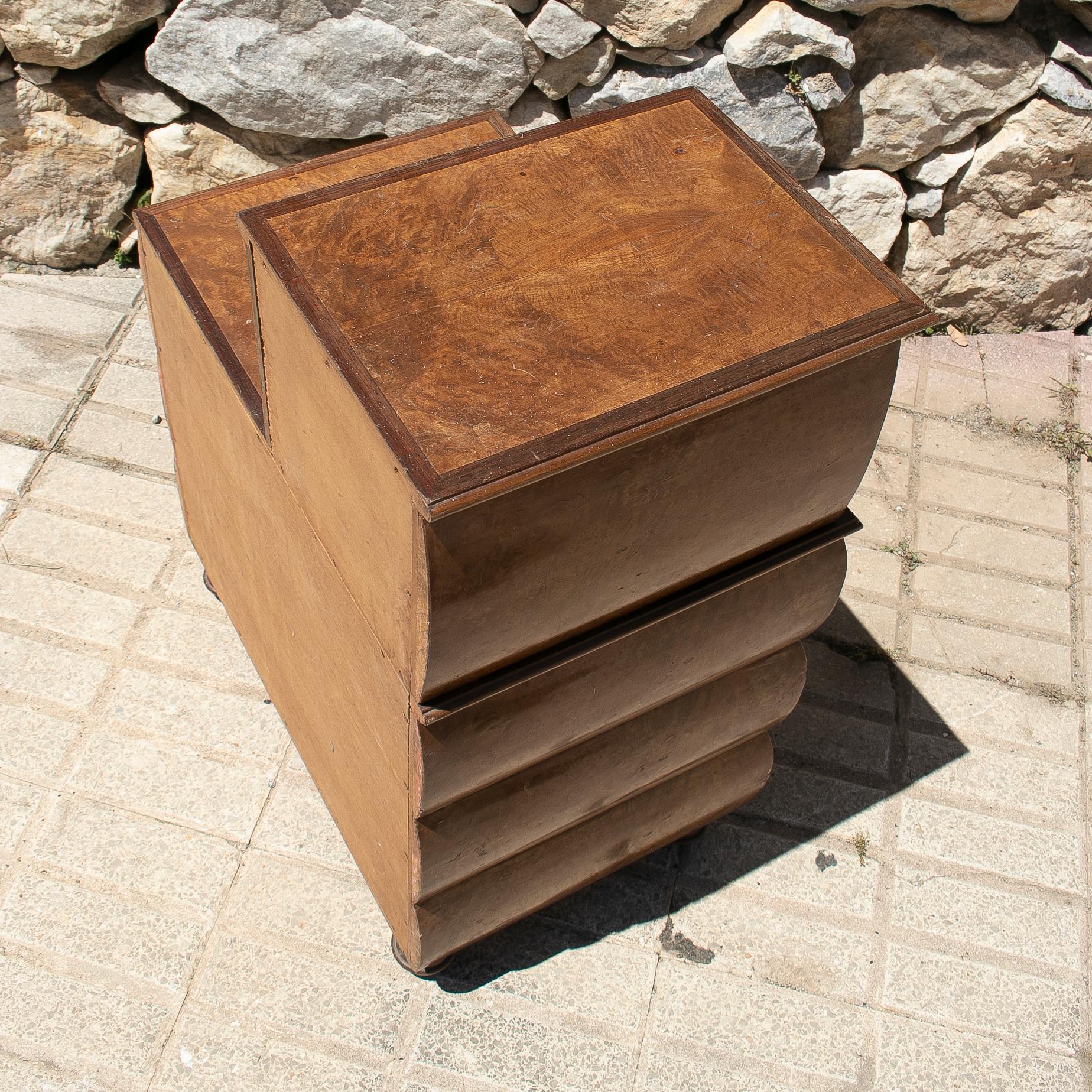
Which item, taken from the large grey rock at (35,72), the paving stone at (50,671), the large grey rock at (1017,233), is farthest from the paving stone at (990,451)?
the large grey rock at (35,72)

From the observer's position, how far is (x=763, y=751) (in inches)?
107

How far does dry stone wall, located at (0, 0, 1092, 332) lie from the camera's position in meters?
3.59

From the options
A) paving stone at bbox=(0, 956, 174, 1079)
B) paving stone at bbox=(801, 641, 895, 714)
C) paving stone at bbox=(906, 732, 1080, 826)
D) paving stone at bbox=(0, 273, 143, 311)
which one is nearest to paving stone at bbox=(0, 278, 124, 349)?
paving stone at bbox=(0, 273, 143, 311)

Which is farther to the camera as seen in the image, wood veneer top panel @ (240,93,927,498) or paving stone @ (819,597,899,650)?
paving stone @ (819,597,899,650)

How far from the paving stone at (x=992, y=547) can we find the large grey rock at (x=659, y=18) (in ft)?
5.33

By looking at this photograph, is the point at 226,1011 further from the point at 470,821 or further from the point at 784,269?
the point at 784,269

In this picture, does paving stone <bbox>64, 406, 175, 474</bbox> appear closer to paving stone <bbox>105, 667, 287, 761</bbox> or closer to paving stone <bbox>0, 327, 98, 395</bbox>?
paving stone <bbox>0, 327, 98, 395</bbox>

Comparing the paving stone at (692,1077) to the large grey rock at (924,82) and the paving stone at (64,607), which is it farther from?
the large grey rock at (924,82)

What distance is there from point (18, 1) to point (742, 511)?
10.2 ft

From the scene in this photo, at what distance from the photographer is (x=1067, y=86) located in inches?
147

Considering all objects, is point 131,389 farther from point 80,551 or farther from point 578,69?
point 578,69

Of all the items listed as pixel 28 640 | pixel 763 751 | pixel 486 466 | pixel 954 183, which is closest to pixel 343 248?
pixel 486 466

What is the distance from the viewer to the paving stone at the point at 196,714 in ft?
9.96

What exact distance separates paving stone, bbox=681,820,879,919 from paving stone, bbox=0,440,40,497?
7.24ft
